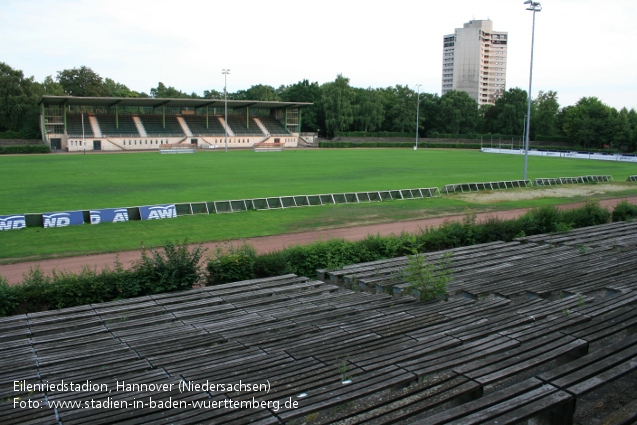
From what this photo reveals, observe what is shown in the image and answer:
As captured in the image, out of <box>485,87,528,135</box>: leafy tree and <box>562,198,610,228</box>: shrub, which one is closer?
<box>562,198,610,228</box>: shrub

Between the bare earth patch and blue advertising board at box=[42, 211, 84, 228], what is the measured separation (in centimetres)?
2146

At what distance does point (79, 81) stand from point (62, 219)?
101m

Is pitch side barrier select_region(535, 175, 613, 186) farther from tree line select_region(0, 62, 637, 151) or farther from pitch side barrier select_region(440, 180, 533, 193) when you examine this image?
tree line select_region(0, 62, 637, 151)

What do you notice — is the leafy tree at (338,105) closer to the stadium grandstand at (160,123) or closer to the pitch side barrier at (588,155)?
the stadium grandstand at (160,123)

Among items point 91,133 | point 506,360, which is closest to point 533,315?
point 506,360

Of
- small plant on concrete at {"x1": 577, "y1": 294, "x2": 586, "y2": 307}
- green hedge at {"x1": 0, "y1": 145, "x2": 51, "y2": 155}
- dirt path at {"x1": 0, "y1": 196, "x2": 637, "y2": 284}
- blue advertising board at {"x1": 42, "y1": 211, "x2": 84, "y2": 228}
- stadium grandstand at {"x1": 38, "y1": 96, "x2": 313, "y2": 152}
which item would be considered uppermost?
stadium grandstand at {"x1": 38, "y1": 96, "x2": 313, "y2": 152}

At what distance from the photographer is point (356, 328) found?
7.85 metres

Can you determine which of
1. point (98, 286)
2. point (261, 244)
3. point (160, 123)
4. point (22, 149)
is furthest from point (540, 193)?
point (160, 123)

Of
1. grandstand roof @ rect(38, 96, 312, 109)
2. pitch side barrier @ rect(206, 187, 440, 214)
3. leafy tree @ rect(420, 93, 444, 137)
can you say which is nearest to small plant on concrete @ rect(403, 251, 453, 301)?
pitch side barrier @ rect(206, 187, 440, 214)

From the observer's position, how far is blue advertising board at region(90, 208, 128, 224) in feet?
76.7

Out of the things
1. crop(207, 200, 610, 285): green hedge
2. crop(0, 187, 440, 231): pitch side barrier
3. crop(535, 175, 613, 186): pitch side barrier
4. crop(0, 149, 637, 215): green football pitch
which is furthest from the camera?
crop(535, 175, 613, 186): pitch side barrier

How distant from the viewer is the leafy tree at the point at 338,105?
111 metres

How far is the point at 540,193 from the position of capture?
117ft

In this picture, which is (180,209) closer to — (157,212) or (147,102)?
(157,212)
